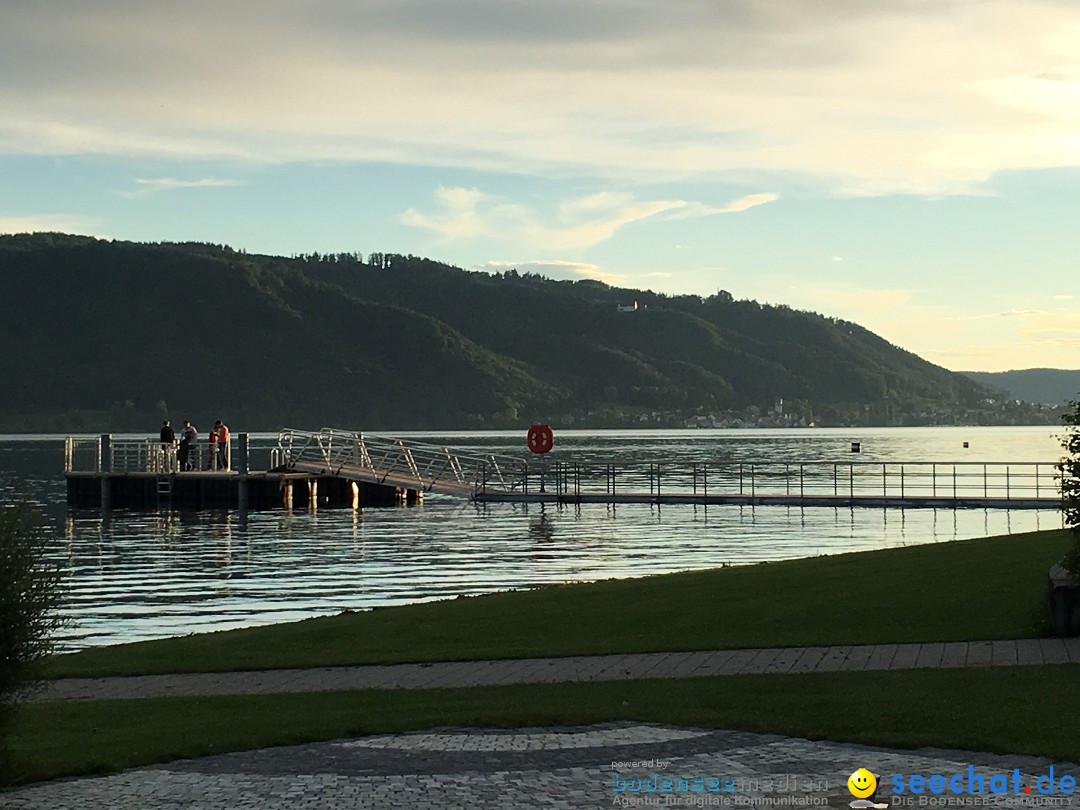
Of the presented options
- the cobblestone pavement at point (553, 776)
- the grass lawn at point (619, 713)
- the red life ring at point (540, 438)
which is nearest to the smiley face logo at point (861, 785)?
the cobblestone pavement at point (553, 776)

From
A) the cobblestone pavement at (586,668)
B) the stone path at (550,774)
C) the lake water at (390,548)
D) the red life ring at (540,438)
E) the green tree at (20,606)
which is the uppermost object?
the red life ring at (540,438)

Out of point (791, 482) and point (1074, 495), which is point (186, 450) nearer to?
point (791, 482)

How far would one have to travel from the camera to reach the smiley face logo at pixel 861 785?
8219 millimetres

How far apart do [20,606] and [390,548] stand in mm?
29672

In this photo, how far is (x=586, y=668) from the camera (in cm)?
1394

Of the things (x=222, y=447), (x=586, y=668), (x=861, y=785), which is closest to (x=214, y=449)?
(x=222, y=447)

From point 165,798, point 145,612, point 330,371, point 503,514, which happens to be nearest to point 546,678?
point 165,798

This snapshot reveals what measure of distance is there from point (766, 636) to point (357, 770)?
7206 mm

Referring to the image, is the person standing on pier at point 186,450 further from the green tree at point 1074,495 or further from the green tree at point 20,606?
the green tree at point 20,606

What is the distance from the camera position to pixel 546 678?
524 inches

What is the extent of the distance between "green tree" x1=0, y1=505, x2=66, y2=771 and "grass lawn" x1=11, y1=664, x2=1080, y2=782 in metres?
1.06

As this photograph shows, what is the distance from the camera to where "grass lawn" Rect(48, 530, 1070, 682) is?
49.9ft

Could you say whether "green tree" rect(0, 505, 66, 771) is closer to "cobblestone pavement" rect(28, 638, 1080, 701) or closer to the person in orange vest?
"cobblestone pavement" rect(28, 638, 1080, 701)

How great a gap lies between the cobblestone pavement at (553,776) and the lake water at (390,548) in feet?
38.7
